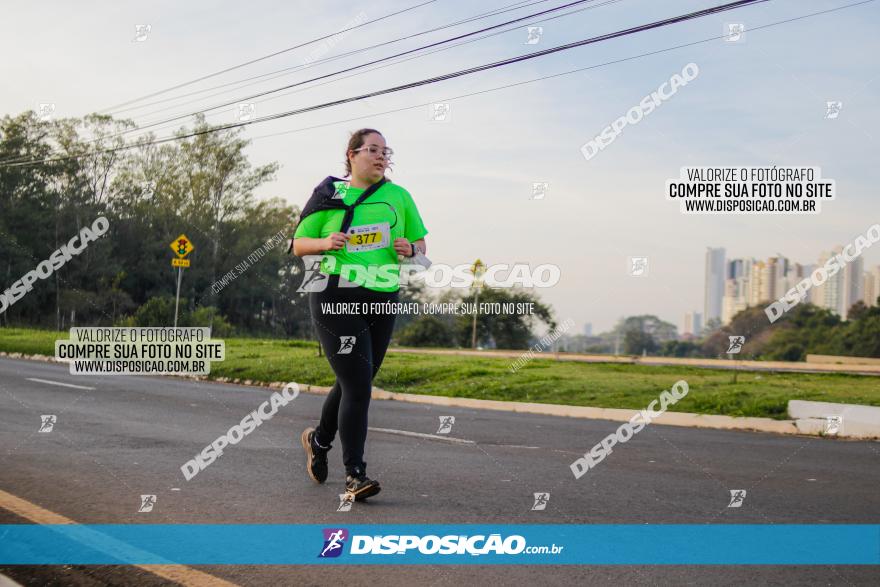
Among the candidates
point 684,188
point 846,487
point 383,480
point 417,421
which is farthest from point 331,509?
point 684,188

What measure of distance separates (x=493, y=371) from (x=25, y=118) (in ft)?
182

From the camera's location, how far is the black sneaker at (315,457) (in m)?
5.47

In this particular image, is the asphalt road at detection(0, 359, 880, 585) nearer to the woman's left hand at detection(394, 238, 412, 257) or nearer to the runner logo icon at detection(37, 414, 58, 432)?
the runner logo icon at detection(37, 414, 58, 432)

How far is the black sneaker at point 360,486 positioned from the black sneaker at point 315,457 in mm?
624

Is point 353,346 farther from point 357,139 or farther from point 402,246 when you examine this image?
point 357,139

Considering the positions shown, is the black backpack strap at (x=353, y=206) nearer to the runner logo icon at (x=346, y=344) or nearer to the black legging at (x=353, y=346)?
the black legging at (x=353, y=346)

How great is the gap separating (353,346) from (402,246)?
0.61 m

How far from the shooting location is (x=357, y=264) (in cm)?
480

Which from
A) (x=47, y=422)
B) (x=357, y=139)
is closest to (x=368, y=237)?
(x=357, y=139)

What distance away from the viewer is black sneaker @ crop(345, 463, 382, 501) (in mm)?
4824

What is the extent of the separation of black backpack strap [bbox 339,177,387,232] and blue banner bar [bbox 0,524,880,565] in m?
1.58

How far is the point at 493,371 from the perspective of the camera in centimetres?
1897

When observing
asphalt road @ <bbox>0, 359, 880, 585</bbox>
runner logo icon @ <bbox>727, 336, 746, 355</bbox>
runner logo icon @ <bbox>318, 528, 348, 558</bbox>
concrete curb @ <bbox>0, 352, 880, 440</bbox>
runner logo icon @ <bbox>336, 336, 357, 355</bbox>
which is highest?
runner logo icon @ <bbox>336, 336, 357, 355</bbox>

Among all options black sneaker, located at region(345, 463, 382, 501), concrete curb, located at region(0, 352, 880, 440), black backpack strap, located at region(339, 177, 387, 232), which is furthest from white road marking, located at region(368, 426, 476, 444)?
concrete curb, located at region(0, 352, 880, 440)
